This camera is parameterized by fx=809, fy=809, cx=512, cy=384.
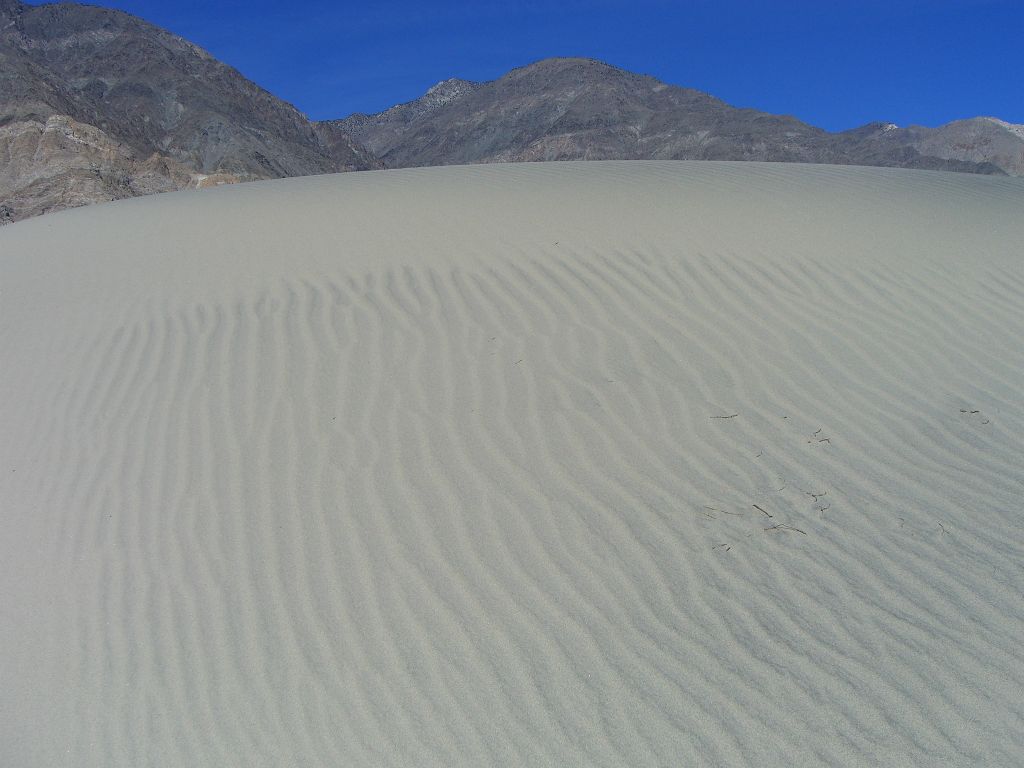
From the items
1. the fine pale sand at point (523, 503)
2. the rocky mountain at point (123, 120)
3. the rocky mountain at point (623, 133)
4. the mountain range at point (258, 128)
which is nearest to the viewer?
the fine pale sand at point (523, 503)

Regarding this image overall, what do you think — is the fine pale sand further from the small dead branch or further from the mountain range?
the mountain range

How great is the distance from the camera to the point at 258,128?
5331 cm

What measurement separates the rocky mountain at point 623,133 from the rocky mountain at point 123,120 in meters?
17.5

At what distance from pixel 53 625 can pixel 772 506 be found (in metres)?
2.88

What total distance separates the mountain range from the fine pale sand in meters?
23.1

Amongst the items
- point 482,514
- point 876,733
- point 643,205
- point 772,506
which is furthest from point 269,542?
point 643,205

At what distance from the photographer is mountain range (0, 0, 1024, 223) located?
103 ft

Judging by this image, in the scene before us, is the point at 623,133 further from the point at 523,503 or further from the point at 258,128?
the point at 523,503

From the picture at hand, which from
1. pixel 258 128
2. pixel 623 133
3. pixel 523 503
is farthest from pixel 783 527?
pixel 623 133

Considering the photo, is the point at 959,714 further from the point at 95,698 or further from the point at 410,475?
the point at 95,698

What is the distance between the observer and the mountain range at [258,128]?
31250 mm

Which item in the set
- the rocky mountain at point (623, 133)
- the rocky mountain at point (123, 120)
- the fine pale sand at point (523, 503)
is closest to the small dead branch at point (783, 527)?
the fine pale sand at point (523, 503)

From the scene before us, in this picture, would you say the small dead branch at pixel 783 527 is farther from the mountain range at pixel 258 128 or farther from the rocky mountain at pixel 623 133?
the rocky mountain at pixel 623 133

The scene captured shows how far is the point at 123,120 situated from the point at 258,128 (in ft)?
27.8
